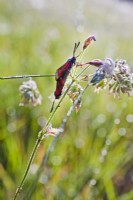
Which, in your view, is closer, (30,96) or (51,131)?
(51,131)

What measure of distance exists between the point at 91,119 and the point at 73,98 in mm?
1489

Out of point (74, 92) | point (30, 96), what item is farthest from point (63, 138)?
point (74, 92)

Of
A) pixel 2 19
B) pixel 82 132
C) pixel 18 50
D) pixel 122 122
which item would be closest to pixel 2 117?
pixel 82 132

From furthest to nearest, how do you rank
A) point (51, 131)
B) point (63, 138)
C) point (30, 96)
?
point (63, 138) < point (30, 96) < point (51, 131)

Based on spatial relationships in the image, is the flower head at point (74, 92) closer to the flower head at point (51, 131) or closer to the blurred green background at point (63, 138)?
the flower head at point (51, 131)

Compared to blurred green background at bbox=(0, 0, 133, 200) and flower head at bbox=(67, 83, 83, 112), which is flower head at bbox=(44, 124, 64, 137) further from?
blurred green background at bbox=(0, 0, 133, 200)

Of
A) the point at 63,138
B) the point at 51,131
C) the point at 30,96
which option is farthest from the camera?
the point at 63,138

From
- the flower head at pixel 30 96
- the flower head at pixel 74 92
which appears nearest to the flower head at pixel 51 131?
the flower head at pixel 74 92

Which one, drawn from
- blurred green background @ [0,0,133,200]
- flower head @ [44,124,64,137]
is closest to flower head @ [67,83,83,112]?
flower head @ [44,124,64,137]

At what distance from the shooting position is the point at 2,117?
231 cm

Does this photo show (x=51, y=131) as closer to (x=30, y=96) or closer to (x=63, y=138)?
(x=30, y=96)

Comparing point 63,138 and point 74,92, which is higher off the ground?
point 74,92

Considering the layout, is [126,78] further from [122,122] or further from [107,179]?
[122,122]

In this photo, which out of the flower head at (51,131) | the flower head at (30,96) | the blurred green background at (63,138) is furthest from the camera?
the blurred green background at (63,138)
